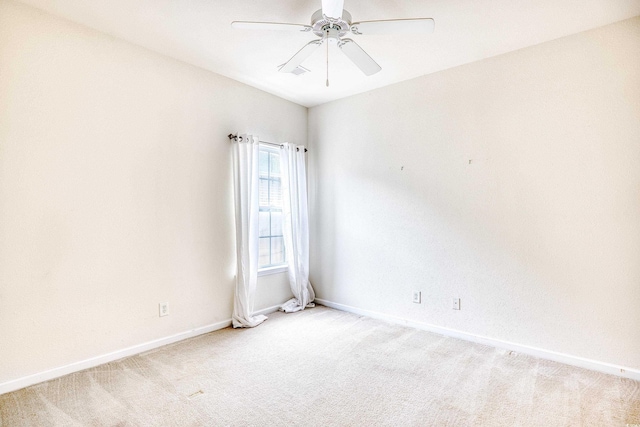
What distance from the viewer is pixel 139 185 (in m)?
2.84

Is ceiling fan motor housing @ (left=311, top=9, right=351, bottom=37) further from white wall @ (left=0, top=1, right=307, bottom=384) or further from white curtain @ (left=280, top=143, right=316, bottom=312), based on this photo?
white curtain @ (left=280, top=143, right=316, bottom=312)

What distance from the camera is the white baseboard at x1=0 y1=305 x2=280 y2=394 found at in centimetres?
224

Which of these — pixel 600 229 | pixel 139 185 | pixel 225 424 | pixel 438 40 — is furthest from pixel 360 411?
pixel 438 40

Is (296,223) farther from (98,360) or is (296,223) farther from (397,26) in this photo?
(397,26)

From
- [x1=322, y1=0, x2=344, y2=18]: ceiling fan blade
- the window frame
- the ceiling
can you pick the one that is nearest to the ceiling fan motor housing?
[x1=322, y1=0, x2=344, y2=18]: ceiling fan blade

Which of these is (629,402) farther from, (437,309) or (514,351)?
(437,309)

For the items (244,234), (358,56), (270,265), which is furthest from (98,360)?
(358,56)

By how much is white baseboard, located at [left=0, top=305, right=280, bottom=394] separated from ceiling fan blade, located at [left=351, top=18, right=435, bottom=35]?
2.94 meters

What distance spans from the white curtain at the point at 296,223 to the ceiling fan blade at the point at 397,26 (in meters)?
2.09

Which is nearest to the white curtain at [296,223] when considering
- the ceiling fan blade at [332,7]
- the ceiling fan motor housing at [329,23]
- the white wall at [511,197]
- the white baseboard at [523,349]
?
the white wall at [511,197]

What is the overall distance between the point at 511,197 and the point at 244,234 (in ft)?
8.44

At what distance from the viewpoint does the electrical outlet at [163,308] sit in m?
2.97

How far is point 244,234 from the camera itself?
351 cm

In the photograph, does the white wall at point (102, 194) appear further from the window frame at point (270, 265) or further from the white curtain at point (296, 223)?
the white curtain at point (296, 223)
